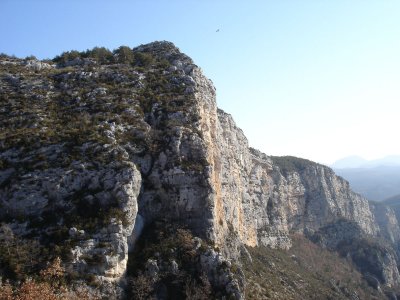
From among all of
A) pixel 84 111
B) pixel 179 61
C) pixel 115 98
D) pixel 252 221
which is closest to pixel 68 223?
pixel 84 111

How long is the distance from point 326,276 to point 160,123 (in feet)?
275

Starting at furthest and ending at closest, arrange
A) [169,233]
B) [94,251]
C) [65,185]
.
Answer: [169,233], [65,185], [94,251]

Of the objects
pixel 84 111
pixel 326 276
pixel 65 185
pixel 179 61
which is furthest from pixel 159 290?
pixel 326 276

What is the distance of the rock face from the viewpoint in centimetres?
5166

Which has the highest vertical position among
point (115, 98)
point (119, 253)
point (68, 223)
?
point (115, 98)

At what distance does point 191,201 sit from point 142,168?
8909mm

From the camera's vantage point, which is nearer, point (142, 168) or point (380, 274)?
point (142, 168)

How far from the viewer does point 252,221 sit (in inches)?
4803

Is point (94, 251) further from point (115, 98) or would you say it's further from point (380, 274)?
point (380, 274)

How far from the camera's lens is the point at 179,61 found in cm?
9294

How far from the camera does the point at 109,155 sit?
5928 centimetres

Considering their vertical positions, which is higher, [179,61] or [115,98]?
[179,61]

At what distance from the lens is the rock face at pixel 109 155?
51.7 metres

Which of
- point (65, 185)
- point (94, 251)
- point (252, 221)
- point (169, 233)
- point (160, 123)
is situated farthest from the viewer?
point (252, 221)
